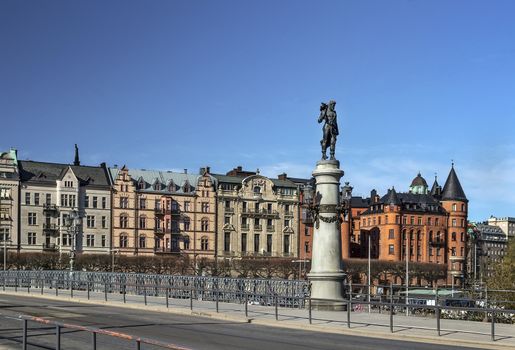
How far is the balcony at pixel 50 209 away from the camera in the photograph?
107875 millimetres

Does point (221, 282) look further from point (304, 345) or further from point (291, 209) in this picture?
point (291, 209)

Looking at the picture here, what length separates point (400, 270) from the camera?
11994 centimetres

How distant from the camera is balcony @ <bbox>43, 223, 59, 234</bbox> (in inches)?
4253

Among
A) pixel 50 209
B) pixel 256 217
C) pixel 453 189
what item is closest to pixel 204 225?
pixel 256 217

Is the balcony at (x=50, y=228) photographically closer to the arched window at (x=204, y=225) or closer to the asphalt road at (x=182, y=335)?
the arched window at (x=204, y=225)

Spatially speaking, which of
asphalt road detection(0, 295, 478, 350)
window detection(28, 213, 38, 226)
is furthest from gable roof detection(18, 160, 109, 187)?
asphalt road detection(0, 295, 478, 350)

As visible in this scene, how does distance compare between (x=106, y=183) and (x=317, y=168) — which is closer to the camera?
(x=317, y=168)

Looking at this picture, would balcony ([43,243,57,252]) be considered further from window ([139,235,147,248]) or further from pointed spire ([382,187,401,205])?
pointed spire ([382,187,401,205])

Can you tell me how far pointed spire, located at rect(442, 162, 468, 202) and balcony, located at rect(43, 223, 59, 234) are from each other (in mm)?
76954

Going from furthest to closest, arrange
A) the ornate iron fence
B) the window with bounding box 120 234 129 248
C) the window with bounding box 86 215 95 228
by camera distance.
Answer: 1. the window with bounding box 120 234 129 248
2. the window with bounding box 86 215 95 228
3. the ornate iron fence

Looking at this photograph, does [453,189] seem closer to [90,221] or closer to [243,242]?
[243,242]

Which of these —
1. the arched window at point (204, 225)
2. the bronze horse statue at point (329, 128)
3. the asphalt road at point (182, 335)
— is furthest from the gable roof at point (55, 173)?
the bronze horse statue at point (329, 128)

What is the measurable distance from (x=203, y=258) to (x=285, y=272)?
12610mm

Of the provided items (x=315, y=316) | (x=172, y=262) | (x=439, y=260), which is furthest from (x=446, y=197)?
(x=315, y=316)
